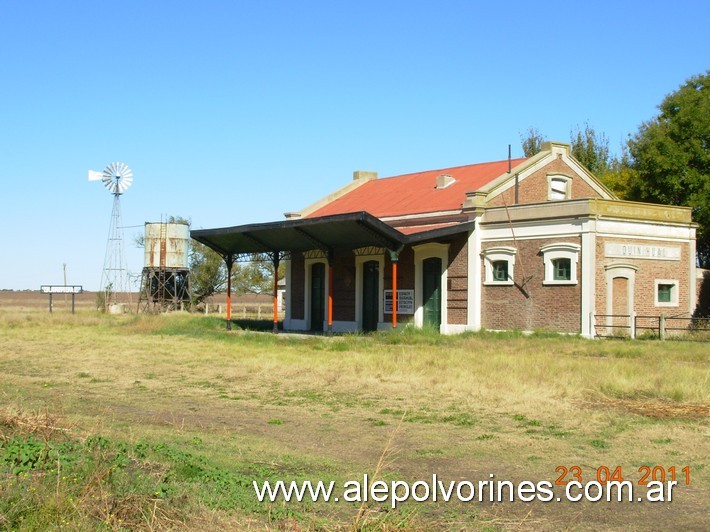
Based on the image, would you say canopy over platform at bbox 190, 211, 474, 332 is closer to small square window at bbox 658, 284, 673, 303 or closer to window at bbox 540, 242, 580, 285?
window at bbox 540, 242, 580, 285

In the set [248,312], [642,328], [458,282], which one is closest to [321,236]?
[458,282]

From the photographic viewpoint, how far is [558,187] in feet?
112

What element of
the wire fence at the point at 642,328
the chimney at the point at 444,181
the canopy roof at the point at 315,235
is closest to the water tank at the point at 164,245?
the canopy roof at the point at 315,235

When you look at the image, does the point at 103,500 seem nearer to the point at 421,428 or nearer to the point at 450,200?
the point at 421,428

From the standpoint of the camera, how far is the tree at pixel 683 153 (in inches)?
1422

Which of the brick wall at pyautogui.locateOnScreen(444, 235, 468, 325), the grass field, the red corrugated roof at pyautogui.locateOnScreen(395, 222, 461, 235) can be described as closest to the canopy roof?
the brick wall at pyautogui.locateOnScreen(444, 235, 468, 325)

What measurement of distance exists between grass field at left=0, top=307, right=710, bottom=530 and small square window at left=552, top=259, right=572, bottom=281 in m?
4.56

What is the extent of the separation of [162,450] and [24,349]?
19202 millimetres

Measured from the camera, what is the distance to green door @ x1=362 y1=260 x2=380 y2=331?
1359 inches

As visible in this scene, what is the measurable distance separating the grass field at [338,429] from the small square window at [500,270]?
20.2 feet

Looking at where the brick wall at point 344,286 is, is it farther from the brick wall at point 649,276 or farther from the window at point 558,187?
the brick wall at point 649,276

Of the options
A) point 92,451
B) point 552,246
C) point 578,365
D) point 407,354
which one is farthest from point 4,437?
point 552,246

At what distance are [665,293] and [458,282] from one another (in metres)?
7.32

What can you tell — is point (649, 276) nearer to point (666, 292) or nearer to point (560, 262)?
point (666, 292)
